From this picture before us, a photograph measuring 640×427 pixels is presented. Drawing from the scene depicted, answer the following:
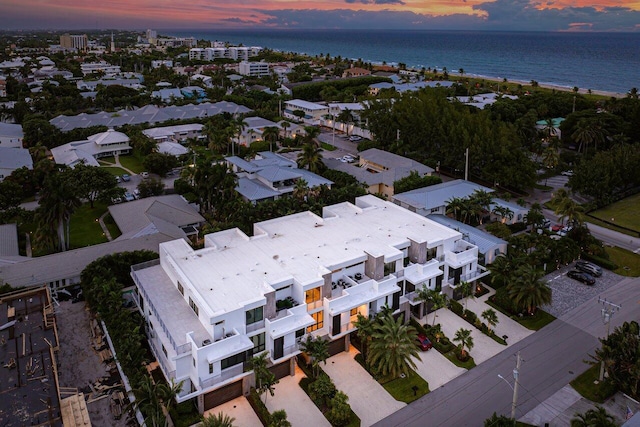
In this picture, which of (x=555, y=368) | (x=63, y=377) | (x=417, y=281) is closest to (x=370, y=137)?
(x=417, y=281)

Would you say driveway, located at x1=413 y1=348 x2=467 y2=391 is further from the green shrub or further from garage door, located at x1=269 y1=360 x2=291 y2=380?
garage door, located at x1=269 y1=360 x2=291 y2=380

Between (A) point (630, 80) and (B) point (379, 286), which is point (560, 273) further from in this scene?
(A) point (630, 80)

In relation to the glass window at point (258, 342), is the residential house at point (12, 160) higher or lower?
higher

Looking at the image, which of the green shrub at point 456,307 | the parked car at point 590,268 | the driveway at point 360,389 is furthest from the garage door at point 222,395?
the parked car at point 590,268

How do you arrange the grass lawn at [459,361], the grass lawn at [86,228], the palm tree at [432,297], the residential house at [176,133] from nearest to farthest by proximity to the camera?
the grass lawn at [459,361], the palm tree at [432,297], the grass lawn at [86,228], the residential house at [176,133]

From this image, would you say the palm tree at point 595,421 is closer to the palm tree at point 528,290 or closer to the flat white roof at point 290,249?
the palm tree at point 528,290

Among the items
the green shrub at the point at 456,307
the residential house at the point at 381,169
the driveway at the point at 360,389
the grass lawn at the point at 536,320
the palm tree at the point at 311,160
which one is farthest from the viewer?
the palm tree at the point at 311,160

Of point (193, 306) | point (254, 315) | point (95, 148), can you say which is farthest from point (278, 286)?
point (95, 148)
